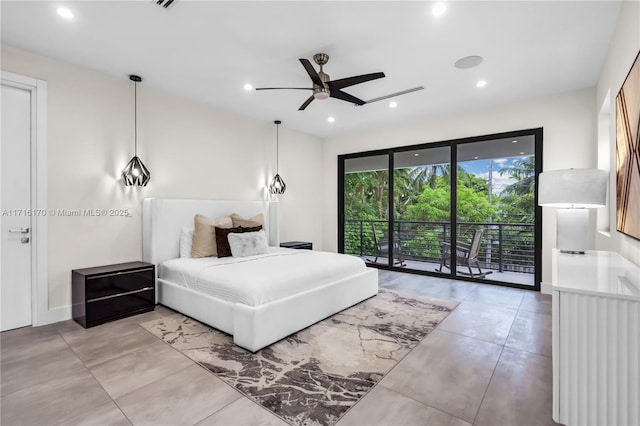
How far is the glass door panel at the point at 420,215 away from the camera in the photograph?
6145mm

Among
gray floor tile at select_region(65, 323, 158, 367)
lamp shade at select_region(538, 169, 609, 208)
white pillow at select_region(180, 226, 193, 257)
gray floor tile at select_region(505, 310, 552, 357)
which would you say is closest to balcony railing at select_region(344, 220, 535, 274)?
gray floor tile at select_region(505, 310, 552, 357)

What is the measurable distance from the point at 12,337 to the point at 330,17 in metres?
3.94

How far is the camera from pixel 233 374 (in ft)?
7.20

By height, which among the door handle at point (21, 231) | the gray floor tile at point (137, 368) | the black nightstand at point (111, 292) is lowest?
the gray floor tile at point (137, 368)

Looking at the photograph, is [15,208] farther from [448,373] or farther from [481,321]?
[481,321]

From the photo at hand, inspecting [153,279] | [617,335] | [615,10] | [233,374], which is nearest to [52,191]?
A: [153,279]

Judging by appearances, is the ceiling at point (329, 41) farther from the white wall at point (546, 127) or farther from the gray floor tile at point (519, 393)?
the gray floor tile at point (519, 393)

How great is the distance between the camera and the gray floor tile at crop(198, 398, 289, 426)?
1688mm

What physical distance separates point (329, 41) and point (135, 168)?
2656mm

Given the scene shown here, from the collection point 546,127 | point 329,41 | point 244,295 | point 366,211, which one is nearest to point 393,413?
point 244,295

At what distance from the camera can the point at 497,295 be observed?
4199mm

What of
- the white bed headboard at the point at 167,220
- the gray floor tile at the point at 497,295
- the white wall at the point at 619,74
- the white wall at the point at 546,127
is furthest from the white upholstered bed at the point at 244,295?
the white wall at the point at 546,127

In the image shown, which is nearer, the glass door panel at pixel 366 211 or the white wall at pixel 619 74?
the white wall at pixel 619 74

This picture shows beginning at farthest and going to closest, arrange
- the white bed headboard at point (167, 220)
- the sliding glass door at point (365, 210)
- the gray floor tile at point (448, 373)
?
the sliding glass door at point (365, 210), the white bed headboard at point (167, 220), the gray floor tile at point (448, 373)
